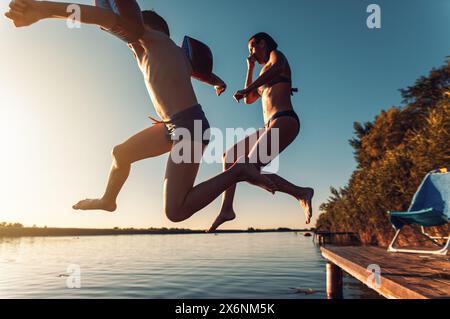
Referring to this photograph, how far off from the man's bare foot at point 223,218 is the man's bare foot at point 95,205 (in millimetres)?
681

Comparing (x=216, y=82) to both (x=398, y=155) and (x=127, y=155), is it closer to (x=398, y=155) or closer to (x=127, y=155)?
(x=127, y=155)

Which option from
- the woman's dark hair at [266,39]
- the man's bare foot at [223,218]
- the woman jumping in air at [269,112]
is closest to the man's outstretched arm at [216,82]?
the woman jumping in air at [269,112]

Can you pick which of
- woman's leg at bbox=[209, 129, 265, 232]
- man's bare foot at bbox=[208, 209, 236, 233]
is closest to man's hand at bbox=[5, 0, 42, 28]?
woman's leg at bbox=[209, 129, 265, 232]

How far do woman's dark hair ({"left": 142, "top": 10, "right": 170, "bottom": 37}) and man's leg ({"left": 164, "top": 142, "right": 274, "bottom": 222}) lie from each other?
32.9 inches

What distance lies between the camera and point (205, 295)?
20.7 m

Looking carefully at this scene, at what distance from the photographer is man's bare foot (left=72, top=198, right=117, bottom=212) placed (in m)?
2.30

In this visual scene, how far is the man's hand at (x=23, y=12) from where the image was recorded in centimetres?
168

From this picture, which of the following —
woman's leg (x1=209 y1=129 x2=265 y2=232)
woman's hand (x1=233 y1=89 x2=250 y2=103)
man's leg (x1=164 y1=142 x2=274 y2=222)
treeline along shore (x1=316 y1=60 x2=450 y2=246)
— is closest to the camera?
man's leg (x1=164 y1=142 x2=274 y2=222)

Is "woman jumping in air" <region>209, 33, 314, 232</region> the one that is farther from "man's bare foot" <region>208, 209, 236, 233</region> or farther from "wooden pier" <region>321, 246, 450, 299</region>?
"wooden pier" <region>321, 246, 450, 299</region>

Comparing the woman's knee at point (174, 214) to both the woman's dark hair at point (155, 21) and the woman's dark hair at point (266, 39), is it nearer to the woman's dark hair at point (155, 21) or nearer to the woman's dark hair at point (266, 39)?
the woman's dark hair at point (155, 21)

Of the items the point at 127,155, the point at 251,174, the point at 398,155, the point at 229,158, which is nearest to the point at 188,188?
the point at 251,174

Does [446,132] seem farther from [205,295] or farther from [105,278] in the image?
[105,278]

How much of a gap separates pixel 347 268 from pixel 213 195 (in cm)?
596
